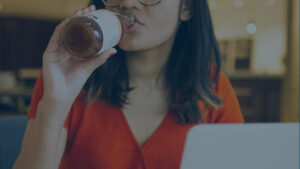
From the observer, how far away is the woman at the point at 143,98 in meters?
0.83

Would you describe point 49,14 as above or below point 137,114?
below

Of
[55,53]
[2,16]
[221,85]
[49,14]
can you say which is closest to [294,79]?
[221,85]

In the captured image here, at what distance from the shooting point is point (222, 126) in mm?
535

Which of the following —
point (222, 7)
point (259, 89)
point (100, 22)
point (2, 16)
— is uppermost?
point (100, 22)

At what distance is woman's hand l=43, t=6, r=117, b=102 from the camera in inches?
28.8

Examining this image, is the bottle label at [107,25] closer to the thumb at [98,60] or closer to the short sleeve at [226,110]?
the thumb at [98,60]

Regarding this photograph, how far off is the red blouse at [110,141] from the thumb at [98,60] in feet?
0.76

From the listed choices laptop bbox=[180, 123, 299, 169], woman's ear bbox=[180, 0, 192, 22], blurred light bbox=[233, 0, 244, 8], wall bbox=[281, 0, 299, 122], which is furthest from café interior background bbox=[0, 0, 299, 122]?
laptop bbox=[180, 123, 299, 169]

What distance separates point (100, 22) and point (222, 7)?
708 cm

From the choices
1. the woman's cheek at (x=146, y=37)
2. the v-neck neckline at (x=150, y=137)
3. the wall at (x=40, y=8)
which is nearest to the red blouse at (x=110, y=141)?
the v-neck neckline at (x=150, y=137)

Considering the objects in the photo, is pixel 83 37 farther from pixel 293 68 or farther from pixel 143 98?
pixel 293 68

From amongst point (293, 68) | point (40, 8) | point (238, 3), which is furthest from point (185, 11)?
point (40, 8)

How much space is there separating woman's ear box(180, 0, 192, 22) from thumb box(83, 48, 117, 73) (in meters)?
0.36

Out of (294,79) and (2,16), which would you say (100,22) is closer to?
(294,79)
